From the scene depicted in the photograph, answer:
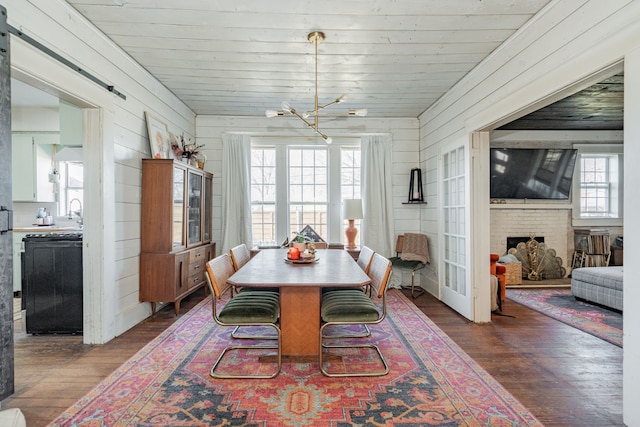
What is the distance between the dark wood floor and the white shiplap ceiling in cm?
265

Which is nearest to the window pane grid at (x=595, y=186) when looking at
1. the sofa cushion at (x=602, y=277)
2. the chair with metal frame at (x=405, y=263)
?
the sofa cushion at (x=602, y=277)

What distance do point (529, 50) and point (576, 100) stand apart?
78.2 inches

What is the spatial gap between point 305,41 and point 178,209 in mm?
2219

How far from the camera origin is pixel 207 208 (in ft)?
16.2

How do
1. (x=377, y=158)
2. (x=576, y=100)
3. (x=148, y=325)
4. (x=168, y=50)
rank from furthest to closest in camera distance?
(x=377, y=158), (x=576, y=100), (x=148, y=325), (x=168, y=50)

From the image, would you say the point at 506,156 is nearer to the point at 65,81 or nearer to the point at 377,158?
the point at 377,158

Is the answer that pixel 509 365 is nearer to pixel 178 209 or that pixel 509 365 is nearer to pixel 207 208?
pixel 178 209

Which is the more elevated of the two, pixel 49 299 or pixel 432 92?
pixel 432 92

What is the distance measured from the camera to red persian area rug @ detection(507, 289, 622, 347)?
10.9 ft

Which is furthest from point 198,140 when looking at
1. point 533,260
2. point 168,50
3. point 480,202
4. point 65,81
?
point 533,260

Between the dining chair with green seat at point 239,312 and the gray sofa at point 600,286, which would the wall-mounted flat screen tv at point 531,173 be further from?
the dining chair with green seat at point 239,312

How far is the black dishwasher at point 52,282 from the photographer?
3113 millimetres

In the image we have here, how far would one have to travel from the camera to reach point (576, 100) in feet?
13.2

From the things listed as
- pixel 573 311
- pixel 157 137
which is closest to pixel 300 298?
pixel 157 137
